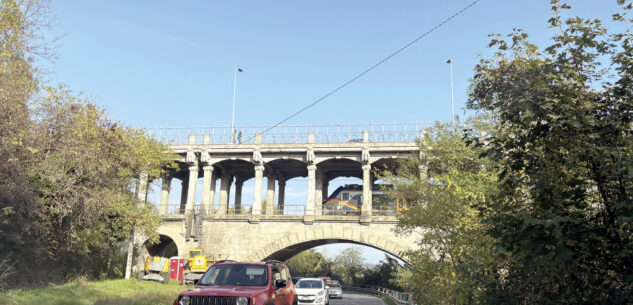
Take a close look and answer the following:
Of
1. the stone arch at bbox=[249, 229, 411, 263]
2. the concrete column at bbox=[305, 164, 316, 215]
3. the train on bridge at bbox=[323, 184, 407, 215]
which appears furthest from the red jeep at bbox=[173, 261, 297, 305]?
the train on bridge at bbox=[323, 184, 407, 215]

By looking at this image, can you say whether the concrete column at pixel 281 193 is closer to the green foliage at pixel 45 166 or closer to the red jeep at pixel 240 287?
the green foliage at pixel 45 166

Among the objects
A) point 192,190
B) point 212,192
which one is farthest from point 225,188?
point 192,190

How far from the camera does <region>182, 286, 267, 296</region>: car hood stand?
346 inches

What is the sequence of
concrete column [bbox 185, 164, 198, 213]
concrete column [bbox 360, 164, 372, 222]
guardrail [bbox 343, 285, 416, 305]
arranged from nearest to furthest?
guardrail [bbox 343, 285, 416, 305] → concrete column [bbox 360, 164, 372, 222] → concrete column [bbox 185, 164, 198, 213]

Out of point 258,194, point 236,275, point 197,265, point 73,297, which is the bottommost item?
point 73,297

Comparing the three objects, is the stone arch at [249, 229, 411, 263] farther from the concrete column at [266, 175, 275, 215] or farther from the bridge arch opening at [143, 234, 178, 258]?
the bridge arch opening at [143, 234, 178, 258]

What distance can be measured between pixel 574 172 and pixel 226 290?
6567mm

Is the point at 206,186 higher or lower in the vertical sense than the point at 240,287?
higher

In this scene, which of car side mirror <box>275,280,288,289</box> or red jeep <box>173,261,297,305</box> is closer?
red jeep <box>173,261,297,305</box>

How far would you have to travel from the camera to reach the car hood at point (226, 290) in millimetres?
8797

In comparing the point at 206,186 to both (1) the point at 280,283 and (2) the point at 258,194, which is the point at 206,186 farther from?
(1) the point at 280,283

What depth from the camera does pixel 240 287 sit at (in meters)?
9.53

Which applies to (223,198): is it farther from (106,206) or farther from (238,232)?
(106,206)

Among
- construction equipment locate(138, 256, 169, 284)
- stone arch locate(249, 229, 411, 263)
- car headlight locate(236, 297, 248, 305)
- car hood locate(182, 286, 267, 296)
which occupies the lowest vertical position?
construction equipment locate(138, 256, 169, 284)
